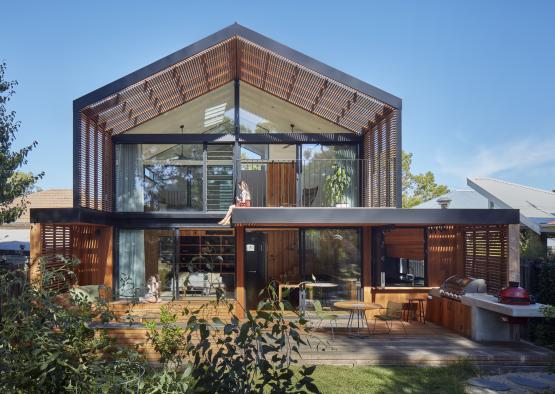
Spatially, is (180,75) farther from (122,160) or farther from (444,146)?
(444,146)

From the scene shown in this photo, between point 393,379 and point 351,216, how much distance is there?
12.8ft

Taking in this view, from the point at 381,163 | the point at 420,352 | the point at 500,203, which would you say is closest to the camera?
the point at 420,352

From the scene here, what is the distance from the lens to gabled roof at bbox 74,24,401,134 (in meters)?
10.9

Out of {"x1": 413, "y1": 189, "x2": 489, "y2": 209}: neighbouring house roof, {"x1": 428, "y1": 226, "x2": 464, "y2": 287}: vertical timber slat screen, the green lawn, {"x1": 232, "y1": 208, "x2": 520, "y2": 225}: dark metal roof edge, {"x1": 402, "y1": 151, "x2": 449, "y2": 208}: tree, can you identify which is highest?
{"x1": 402, "y1": 151, "x2": 449, "y2": 208}: tree

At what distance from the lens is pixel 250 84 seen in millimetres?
12977

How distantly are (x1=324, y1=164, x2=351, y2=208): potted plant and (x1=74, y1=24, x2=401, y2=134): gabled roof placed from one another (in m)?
1.48

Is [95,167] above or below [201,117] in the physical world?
below

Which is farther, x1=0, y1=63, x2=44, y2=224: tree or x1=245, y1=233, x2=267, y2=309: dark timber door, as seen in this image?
x1=245, y1=233, x2=267, y2=309: dark timber door

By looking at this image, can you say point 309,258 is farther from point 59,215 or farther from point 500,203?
point 500,203

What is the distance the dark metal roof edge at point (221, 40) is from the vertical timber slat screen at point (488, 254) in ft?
11.9

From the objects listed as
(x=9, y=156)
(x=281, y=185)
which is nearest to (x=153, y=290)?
(x=281, y=185)

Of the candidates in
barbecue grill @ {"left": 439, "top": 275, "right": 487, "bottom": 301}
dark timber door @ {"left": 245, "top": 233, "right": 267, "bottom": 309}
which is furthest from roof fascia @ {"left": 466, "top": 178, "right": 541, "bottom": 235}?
dark timber door @ {"left": 245, "top": 233, "right": 267, "bottom": 309}

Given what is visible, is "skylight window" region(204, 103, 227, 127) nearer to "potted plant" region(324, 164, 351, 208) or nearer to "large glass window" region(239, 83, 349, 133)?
"large glass window" region(239, 83, 349, 133)

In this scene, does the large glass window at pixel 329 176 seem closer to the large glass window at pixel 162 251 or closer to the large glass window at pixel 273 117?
the large glass window at pixel 273 117
